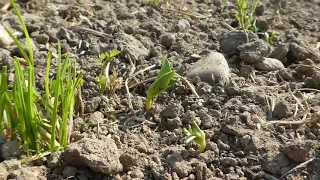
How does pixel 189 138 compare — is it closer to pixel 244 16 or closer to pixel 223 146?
pixel 223 146

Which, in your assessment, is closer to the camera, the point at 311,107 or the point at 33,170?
the point at 33,170

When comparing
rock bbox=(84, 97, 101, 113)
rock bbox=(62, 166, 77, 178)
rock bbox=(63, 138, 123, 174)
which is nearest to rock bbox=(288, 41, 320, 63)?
rock bbox=(84, 97, 101, 113)

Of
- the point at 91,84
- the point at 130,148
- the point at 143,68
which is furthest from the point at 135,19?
the point at 130,148

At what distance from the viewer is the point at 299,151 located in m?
1.47

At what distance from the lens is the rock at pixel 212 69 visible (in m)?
1.91

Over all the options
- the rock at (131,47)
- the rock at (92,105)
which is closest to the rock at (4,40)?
the rock at (131,47)

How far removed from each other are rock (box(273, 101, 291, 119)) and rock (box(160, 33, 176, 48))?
2.35 feet

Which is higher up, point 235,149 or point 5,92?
point 5,92

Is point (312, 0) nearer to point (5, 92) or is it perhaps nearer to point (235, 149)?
point (235, 149)

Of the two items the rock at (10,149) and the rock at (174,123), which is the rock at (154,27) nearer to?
the rock at (174,123)

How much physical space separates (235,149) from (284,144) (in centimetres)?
17

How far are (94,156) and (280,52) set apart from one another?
1161 millimetres

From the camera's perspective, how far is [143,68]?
2016 millimetres

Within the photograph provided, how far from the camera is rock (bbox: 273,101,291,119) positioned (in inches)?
66.9
